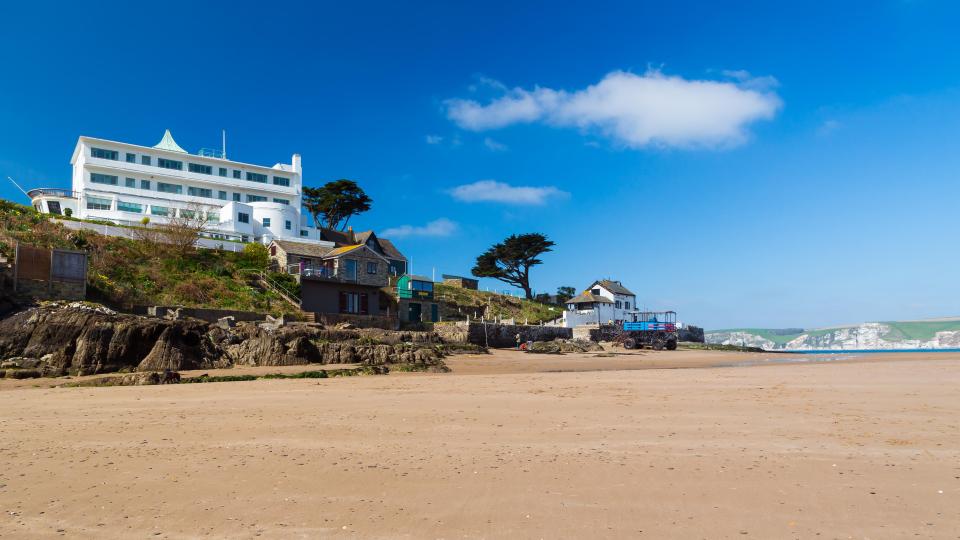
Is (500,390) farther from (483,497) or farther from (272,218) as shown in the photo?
(272,218)

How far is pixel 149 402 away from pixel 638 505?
10.2 metres

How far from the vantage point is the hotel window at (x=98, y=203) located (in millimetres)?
52688

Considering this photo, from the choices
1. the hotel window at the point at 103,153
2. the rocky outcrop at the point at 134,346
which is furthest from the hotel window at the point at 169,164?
the rocky outcrop at the point at 134,346

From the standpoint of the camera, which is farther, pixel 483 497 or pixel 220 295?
pixel 220 295

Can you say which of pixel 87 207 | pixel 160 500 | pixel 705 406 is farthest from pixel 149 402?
pixel 87 207

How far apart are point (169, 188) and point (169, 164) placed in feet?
9.18

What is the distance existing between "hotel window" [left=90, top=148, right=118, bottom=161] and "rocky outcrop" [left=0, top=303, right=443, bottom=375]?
139 feet

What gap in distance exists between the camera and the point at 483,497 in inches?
193

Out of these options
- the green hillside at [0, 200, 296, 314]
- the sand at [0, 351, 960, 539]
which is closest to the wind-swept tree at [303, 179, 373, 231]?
the green hillside at [0, 200, 296, 314]

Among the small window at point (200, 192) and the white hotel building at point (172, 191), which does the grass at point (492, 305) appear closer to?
the white hotel building at point (172, 191)

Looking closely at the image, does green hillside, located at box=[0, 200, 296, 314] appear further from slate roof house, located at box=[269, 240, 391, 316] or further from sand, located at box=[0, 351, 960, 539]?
sand, located at box=[0, 351, 960, 539]

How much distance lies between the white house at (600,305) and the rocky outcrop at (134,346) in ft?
123

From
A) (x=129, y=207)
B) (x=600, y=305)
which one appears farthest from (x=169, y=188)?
(x=600, y=305)

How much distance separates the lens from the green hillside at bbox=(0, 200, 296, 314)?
3088 cm
